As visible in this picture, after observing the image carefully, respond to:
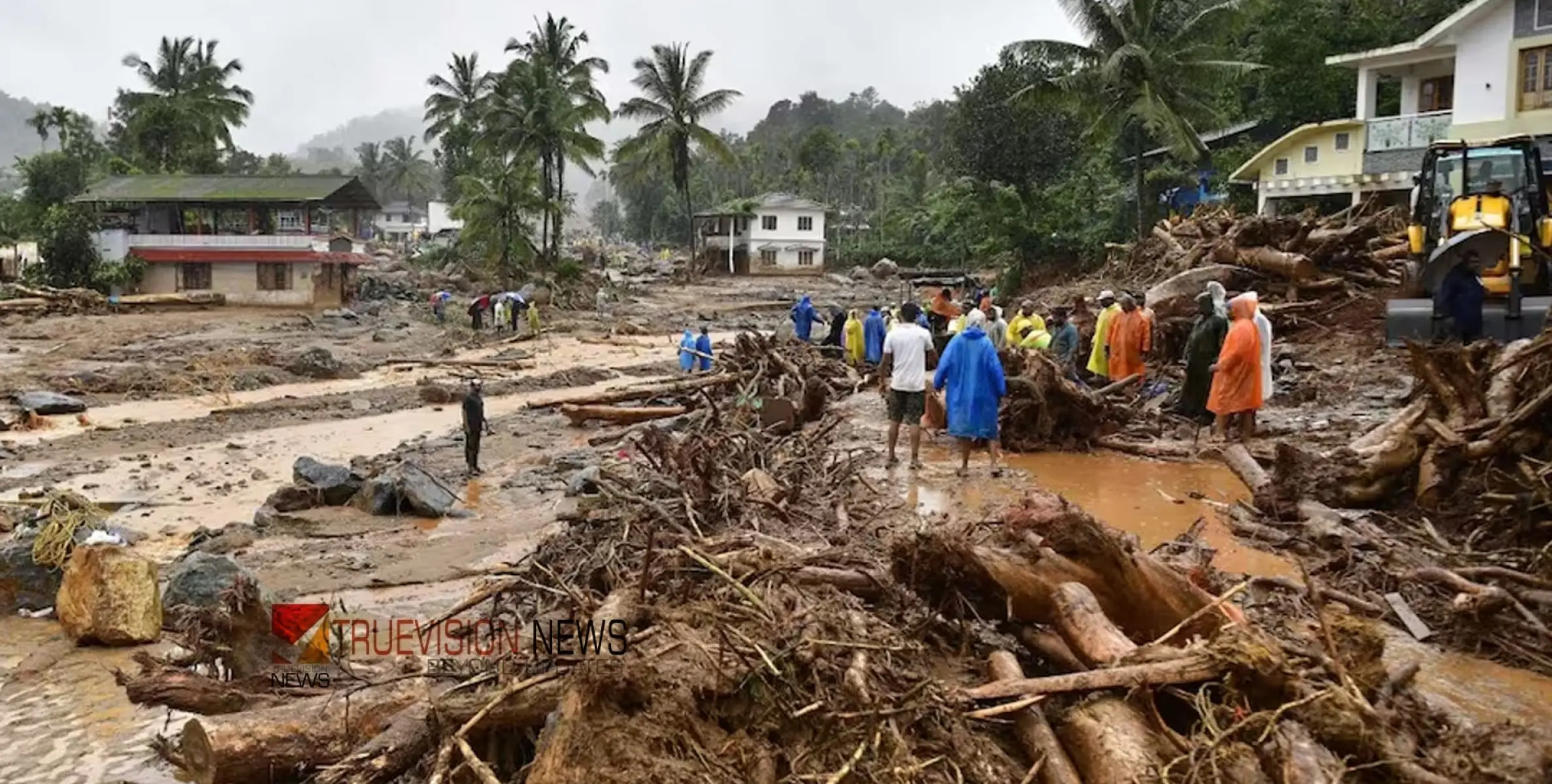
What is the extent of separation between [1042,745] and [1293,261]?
1411 centimetres

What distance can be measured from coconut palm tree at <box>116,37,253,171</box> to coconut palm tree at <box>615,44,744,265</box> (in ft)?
66.1

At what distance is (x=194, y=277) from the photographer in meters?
38.0

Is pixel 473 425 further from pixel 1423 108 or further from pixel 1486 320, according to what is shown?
pixel 1423 108

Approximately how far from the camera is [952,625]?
Result: 475 cm

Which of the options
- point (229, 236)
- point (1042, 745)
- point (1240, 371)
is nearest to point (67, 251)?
point (229, 236)

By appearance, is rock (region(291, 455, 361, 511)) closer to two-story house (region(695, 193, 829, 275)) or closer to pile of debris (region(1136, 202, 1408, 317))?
pile of debris (region(1136, 202, 1408, 317))

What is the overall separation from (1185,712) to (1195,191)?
3347 centimetres

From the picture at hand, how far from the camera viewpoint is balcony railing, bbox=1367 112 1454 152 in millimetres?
24531

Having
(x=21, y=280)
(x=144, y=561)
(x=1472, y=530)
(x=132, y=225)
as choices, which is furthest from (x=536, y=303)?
(x=1472, y=530)

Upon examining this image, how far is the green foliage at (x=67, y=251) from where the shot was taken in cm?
3562

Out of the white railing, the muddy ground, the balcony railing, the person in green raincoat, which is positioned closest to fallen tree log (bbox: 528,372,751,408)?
the muddy ground

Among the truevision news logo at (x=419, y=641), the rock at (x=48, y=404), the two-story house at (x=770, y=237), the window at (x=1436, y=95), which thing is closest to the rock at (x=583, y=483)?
the truevision news logo at (x=419, y=641)

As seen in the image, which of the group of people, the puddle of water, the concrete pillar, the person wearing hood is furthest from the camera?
the group of people

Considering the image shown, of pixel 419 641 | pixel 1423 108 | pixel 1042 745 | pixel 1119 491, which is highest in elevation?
pixel 1423 108
